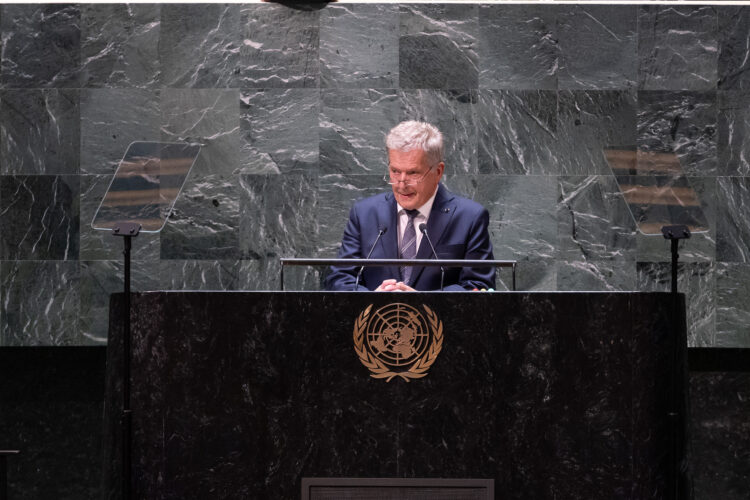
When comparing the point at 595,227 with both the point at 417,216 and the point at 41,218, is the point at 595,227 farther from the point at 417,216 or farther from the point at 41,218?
the point at 41,218

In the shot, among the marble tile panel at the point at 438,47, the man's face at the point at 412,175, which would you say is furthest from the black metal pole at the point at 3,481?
the marble tile panel at the point at 438,47

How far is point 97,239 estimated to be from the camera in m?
5.58

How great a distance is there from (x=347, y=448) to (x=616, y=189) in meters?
3.08

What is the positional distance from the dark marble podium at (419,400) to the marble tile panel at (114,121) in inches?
107

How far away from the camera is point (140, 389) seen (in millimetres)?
3123

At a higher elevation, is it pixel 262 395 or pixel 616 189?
pixel 616 189

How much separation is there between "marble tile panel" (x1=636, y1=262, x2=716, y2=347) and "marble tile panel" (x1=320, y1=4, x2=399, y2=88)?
189cm

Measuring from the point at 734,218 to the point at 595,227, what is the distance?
828 millimetres

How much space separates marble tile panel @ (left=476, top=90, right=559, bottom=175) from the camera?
557cm

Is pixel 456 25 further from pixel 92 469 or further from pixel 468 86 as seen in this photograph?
pixel 92 469

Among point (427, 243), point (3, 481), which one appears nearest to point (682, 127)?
point (427, 243)

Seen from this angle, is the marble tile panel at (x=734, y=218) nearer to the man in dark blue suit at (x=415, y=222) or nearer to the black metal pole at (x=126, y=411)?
the man in dark blue suit at (x=415, y=222)

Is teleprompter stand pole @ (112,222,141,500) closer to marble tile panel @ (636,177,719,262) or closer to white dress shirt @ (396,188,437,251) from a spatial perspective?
white dress shirt @ (396,188,437,251)

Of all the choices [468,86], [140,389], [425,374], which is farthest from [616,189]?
[140,389]
